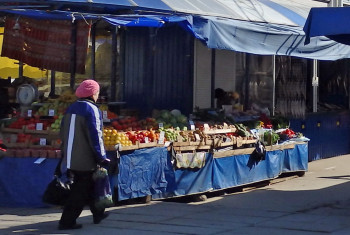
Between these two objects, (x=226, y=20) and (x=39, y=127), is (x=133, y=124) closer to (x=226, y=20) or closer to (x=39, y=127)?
(x=39, y=127)

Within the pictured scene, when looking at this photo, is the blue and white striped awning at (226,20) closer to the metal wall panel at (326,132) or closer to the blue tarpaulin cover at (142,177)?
the blue tarpaulin cover at (142,177)

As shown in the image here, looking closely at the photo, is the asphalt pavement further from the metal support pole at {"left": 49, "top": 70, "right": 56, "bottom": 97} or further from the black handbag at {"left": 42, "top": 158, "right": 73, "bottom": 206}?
the metal support pole at {"left": 49, "top": 70, "right": 56, "bottom": 97}

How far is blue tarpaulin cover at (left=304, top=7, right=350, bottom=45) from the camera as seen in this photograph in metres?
10.7

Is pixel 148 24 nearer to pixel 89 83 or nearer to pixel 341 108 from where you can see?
pixel 89 83

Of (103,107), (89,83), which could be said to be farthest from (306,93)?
(89,83)

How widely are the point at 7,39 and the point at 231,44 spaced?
12.2 feet

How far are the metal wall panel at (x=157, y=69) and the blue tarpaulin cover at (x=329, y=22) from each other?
3.00 meters

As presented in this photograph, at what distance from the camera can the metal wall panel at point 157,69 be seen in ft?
44.4

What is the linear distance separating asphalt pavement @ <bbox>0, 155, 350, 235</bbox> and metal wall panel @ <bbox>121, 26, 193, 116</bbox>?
182cm

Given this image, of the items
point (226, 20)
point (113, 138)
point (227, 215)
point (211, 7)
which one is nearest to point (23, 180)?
point (113, 138)

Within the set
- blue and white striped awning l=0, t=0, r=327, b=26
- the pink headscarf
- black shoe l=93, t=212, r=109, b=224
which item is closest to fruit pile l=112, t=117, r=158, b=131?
blue and white striped awning l=0, t=0, r=327, b=26

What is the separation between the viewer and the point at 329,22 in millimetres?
10828

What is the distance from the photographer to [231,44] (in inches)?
518

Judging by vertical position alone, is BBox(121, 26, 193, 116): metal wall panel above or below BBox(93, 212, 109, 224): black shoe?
above
